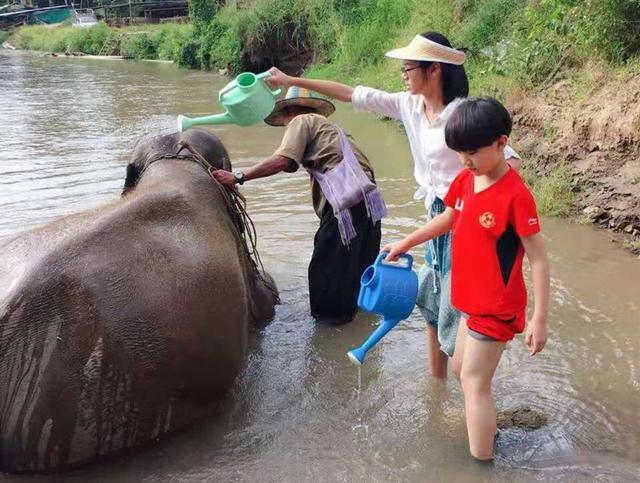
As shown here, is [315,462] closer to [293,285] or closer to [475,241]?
[475,241]

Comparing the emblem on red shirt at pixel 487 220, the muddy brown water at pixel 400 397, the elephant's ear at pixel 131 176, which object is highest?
the emblem on red shirt at pixel 487 220

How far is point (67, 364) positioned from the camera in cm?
259

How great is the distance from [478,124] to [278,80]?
1.39 m

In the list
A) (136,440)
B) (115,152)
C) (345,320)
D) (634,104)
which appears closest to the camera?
(136,440)

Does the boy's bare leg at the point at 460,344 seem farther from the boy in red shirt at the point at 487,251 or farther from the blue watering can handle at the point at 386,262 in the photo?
the blue watering can handle at the point at 386,262

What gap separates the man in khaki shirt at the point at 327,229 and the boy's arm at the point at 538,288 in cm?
172

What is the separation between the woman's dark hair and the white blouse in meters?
0.04

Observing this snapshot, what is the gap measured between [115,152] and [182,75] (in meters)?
14.3

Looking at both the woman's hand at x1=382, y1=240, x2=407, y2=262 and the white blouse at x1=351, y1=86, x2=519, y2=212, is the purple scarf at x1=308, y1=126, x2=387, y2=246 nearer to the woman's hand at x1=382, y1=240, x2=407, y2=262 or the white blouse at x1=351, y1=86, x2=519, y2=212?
the white blouse at x1=351, y1=86, x2=519, y2=212

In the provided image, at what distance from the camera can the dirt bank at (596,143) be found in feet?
18.3

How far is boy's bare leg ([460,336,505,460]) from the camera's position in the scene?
268 cm

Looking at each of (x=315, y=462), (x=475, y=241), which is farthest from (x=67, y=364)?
(x=475, y=241)

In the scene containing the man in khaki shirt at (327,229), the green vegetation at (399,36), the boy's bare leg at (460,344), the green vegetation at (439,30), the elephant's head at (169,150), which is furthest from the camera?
the green vegetation at (399,36)

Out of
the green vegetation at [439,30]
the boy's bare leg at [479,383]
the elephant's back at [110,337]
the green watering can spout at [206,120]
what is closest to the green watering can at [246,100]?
the green watering can spout at [206,120]
